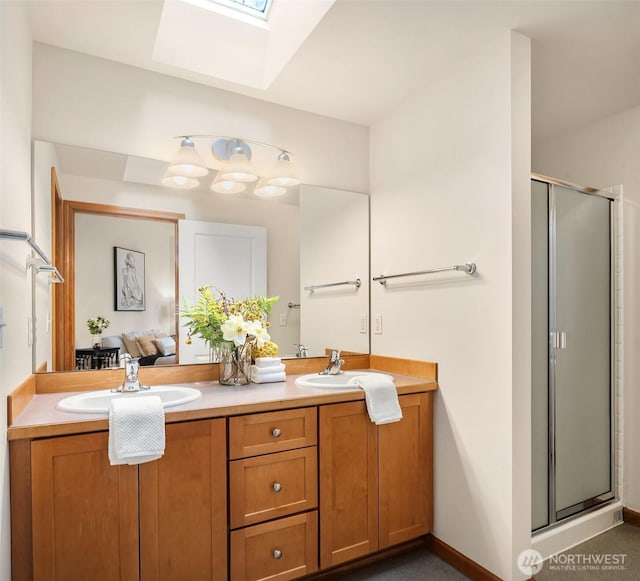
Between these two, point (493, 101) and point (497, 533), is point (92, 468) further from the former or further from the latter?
point (493, 101)

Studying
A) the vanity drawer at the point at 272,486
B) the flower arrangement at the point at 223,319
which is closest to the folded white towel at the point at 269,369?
the flower arrangement at the point at 223,319

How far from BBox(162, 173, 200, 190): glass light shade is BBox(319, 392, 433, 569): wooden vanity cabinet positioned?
1.26m

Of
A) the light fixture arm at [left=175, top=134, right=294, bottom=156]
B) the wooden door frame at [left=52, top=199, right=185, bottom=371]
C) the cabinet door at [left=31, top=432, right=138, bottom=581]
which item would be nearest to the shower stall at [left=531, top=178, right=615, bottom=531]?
the light fixture arm at [left=175, top=134, right=294, bottom=156]

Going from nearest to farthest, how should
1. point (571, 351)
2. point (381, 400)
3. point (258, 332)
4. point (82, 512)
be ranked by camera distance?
point (82, 512) < point (381, 400) < point (258, 332) < point (571, 351)

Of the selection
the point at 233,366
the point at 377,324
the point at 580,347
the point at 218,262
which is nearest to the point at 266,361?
the point at 233,366

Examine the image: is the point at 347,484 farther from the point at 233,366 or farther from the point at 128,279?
the point at 128,279

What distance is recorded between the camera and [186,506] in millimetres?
1611

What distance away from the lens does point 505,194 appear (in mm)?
1903

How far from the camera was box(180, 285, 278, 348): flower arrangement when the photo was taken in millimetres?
2068

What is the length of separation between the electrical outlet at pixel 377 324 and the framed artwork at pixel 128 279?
128cm

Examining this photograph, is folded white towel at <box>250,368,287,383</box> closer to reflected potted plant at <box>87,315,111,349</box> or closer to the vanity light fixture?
reflected potted plant at <box>87,315,111,349</box>

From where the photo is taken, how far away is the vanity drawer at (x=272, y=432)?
1.71 meters

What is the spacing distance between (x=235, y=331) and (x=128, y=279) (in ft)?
1.83

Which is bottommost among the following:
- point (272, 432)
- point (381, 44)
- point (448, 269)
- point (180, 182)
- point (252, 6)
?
point (272, 432)
